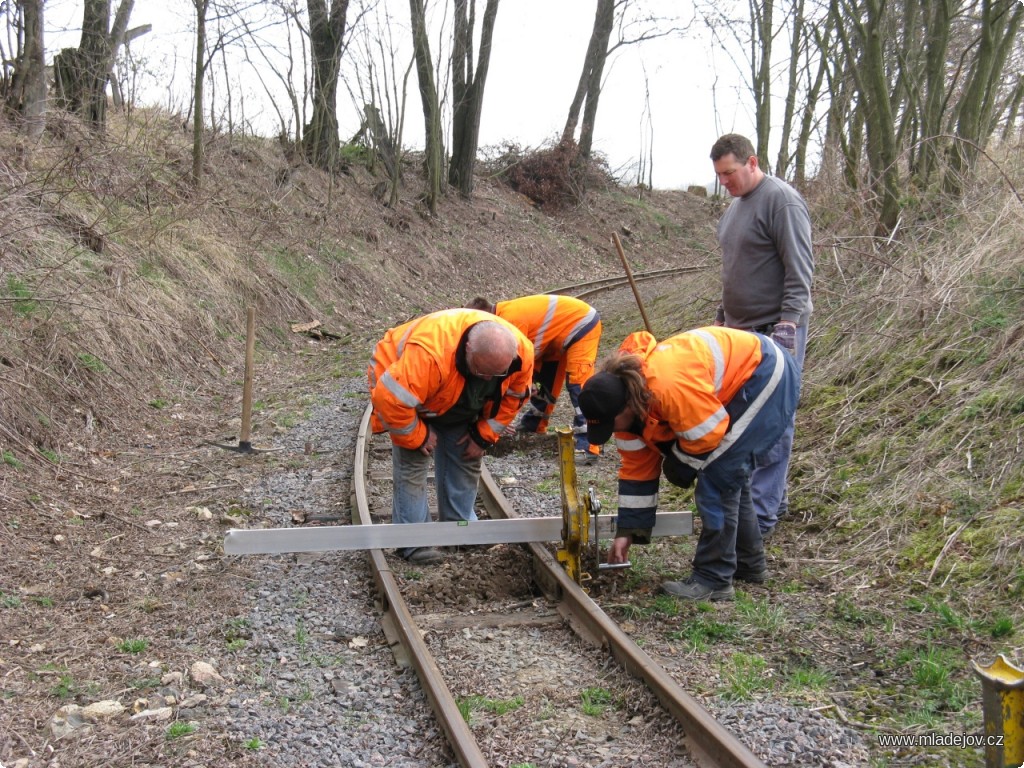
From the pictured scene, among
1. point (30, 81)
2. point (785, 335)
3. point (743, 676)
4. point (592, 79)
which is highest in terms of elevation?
point (592, 79)

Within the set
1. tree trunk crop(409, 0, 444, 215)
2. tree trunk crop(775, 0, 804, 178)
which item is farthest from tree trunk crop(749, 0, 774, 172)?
tree trunk crop(409, 0, 444, 215)

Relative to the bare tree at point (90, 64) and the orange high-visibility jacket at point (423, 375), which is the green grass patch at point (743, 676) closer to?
the orange high-visibility jacket at point (423, 375)

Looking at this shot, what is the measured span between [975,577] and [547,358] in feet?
12.6

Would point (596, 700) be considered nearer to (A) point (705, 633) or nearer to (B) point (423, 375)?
(A) point (705, 633)

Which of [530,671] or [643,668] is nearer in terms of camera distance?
[643,668]

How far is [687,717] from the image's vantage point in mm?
3443

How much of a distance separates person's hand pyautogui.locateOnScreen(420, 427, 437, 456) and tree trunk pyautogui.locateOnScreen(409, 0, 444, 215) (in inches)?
581

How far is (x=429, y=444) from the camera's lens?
17.3 feet

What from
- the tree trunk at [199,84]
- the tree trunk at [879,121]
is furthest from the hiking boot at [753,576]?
the tree trunk at [199,84]

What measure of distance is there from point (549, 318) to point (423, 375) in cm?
247

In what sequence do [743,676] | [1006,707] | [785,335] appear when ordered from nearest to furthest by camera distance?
[1006,707] < [743,676] < [785,335]

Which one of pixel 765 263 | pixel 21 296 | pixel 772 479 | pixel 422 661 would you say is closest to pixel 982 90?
pixel 765 263

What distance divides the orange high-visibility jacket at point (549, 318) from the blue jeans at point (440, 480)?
181cm

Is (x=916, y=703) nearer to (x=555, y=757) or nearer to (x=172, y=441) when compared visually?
(x=555, y=757)
